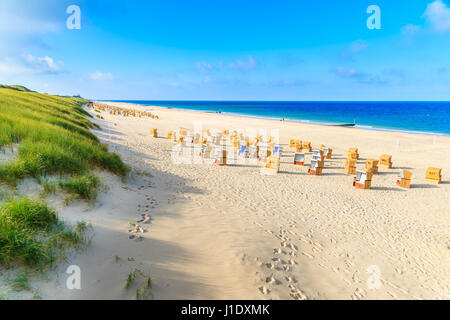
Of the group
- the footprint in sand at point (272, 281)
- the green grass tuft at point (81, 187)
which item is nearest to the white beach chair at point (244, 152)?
the green grass tuft at point (81, 187)

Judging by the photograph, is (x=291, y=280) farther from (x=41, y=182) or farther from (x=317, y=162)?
(x=317, y=162)

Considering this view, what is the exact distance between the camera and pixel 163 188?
751 centimetres

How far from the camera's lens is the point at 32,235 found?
312 cm

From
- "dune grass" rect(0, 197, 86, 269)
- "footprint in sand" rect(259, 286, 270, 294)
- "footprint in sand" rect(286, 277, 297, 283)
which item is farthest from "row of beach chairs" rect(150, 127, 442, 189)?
"dune grass" rect(0, 197, 86, 269)

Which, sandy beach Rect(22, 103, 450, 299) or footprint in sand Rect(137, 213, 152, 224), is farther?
footprint in sand Rect(137, 213, 152, 224)

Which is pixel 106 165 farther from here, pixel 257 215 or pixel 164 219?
pixel 257 215

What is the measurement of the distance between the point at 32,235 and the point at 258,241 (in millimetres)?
3941

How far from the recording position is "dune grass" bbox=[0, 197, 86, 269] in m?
2.80

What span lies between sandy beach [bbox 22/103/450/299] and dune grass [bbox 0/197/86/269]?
0.25m

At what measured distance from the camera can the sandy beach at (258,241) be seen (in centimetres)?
348

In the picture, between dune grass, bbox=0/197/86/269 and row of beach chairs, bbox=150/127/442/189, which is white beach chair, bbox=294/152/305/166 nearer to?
row of beach chairs, bbox=150/127/442/189

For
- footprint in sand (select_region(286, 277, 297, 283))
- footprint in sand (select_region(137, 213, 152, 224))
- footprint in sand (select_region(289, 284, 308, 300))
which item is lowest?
footprint in sand (select_region(289, 284, 308, 300))

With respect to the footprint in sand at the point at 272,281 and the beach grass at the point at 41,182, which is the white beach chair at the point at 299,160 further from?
the footprint in sand at the point at 272,281

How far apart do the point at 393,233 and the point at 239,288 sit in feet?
16.7
